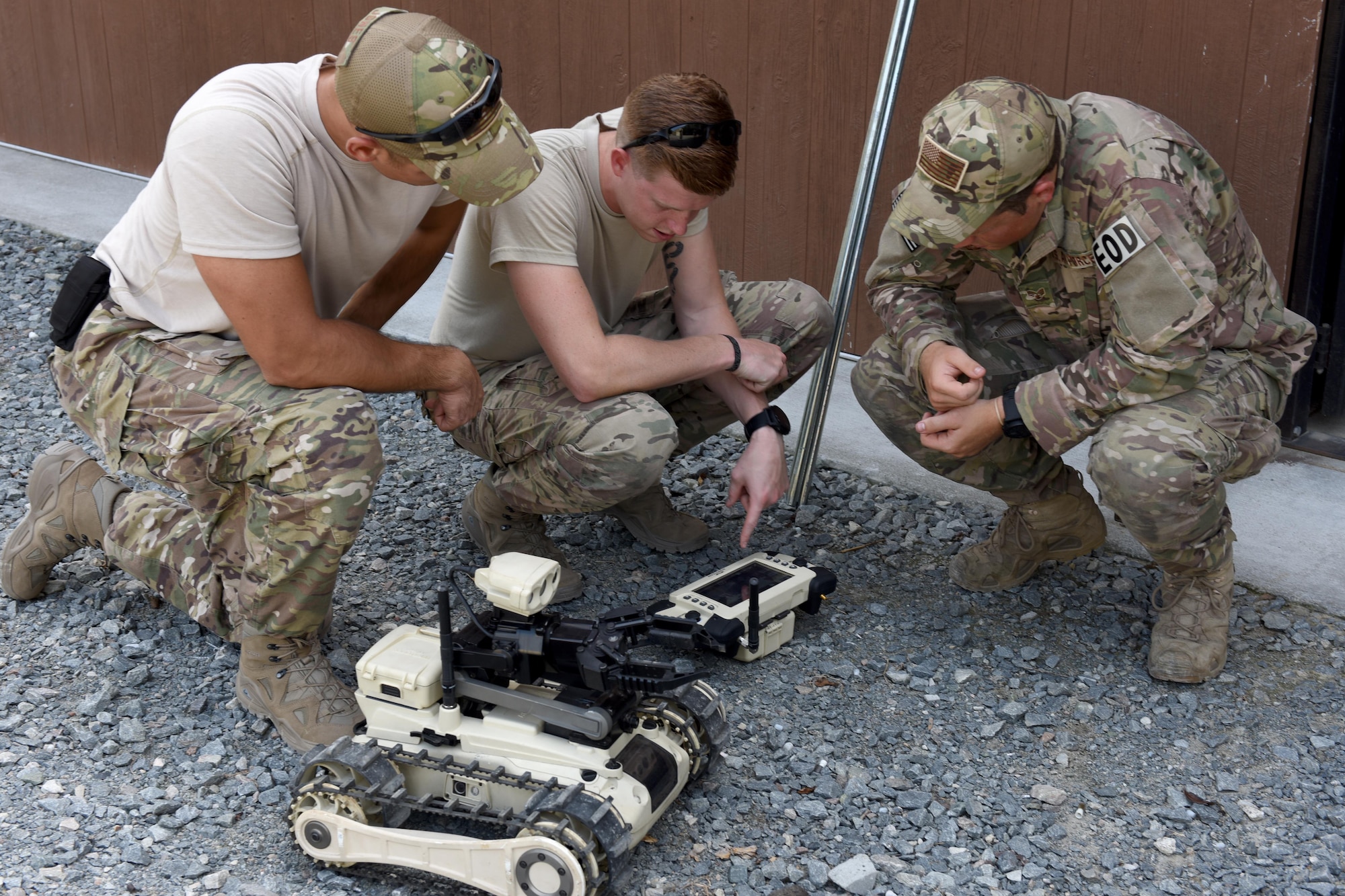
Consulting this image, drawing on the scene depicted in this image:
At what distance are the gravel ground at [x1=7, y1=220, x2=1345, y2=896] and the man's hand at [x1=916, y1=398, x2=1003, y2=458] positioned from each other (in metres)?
0.56

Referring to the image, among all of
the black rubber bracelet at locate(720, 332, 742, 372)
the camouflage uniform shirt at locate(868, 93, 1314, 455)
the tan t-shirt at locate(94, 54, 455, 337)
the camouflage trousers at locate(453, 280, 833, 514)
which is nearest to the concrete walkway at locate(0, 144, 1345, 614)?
the camouflage uniform shirt at locate(868, 93, 1314, 455)

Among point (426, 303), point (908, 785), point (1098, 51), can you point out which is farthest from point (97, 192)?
point (908, 785)

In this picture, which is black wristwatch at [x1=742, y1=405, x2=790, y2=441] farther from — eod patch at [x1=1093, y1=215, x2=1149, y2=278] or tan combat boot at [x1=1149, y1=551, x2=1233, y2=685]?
tan combat boot at [x1=1149, y1=551, x2=1233, y2=685]

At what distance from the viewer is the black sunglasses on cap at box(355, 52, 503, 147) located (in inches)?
107

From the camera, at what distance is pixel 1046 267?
3.20m

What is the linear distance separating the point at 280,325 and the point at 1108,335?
6.29ft

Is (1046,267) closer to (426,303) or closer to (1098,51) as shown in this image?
(1098,51)

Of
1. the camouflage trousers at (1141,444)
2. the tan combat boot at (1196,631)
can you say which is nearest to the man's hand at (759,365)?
the camouflage trousers at (1141,444)

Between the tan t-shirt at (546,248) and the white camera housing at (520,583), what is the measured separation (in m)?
0.91

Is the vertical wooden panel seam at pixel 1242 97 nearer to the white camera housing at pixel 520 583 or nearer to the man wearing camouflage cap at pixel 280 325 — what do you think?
the man wearing camouflage cap at pixel 280 325

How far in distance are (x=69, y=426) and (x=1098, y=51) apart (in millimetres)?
3906

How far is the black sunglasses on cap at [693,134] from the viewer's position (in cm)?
300

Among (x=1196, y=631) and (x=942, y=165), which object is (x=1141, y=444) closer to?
(x=1196, y=631)

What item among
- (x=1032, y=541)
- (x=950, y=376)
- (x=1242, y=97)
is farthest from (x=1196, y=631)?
(x=1242, y=97)
